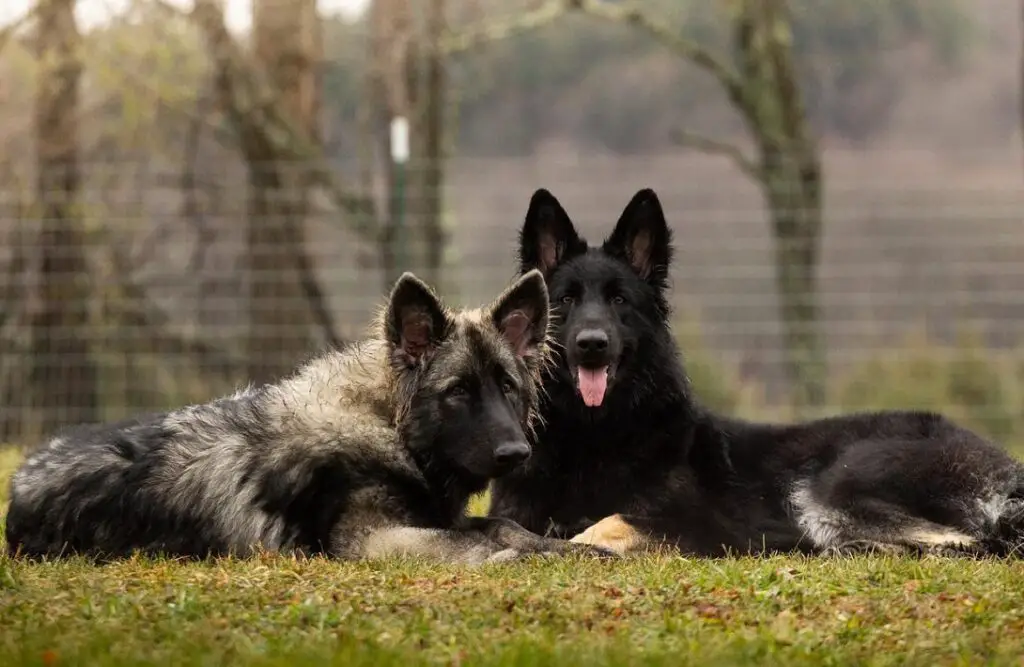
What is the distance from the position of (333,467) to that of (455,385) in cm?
70

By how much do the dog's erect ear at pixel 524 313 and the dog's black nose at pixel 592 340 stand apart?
0.42m

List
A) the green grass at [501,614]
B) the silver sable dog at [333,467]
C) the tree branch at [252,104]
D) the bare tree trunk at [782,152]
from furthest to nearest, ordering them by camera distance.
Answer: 1. the tree branch at [252,104]
2. the bare tree trunk at [782,152]
3. the silver sable dog at [333,467]
4. the green grass at [501,614]

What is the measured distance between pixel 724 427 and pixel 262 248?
8202 mm

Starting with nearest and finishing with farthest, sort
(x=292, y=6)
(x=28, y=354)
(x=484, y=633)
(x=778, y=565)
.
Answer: (x=484, y=633) → (x=778, y=565) → (x=28, y=354) → (x=292, y=6)

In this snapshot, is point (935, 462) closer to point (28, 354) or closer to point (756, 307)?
point (756, 307)

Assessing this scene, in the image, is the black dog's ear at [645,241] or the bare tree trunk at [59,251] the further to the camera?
the bare tree trunk at [59,251]

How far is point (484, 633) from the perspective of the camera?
480 centimetres

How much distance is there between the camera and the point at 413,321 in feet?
21.7

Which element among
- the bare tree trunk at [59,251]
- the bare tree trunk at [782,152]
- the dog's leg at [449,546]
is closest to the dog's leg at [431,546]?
the dog's leg at [449,546]

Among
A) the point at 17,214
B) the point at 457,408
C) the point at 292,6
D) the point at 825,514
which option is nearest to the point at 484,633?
the point at 457,408

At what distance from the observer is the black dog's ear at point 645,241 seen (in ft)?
25.6

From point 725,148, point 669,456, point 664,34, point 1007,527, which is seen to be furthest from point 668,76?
point 1007,527

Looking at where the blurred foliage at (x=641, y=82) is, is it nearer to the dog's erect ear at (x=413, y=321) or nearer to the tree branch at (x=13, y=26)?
the tree branch at (x=13, y=26)

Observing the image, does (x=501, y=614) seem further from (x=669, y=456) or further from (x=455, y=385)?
(x=669, y=456)
